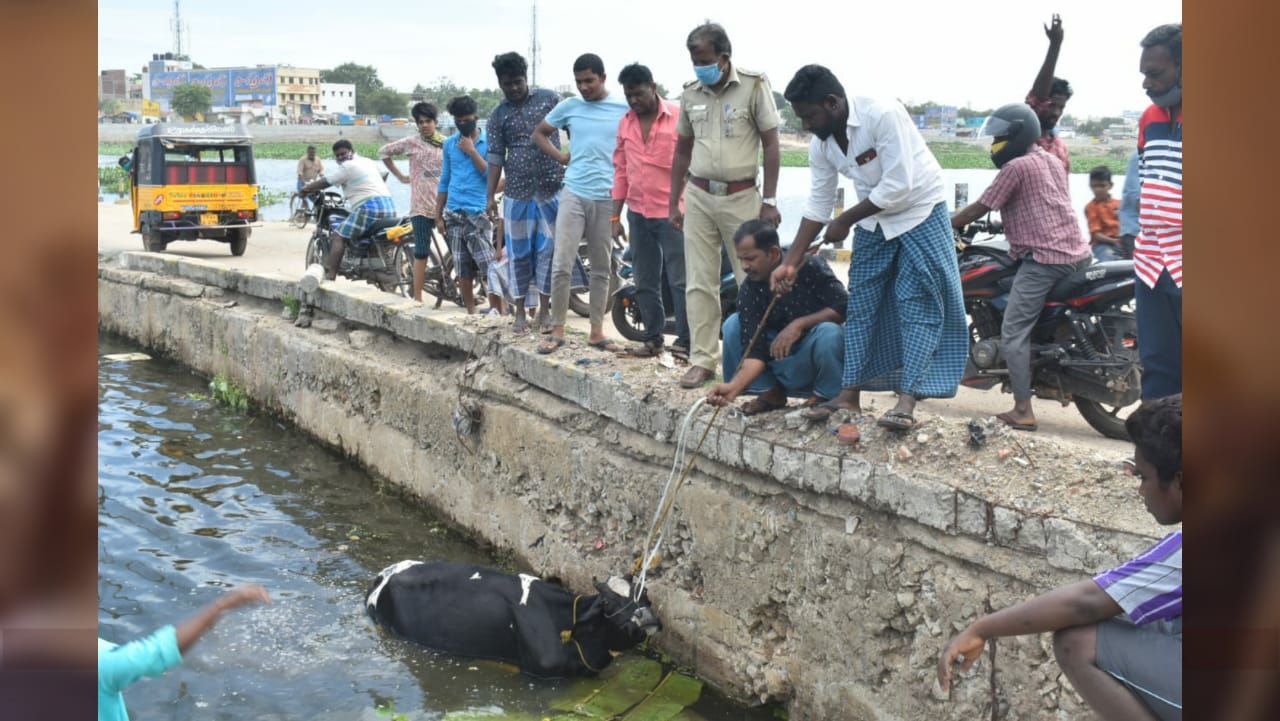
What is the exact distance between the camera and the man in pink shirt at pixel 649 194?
6867 millimetres

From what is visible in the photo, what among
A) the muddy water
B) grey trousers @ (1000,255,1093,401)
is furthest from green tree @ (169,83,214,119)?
grey trousers @ (1000,255,1093,401)

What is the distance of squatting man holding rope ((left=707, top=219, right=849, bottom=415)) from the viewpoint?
17.7 ft

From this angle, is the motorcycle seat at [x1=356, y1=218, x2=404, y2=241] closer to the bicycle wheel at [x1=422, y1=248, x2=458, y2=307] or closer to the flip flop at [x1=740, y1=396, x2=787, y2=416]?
the bicycle wheel at [x1=422, y1=248, x2=458, y2=307]

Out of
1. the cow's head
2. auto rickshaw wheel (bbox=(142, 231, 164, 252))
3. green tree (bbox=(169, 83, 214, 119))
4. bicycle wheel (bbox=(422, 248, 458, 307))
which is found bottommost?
the cow's head

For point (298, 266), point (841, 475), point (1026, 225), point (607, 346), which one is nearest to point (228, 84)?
point (298, 266)

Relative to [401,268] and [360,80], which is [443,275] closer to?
[401,268]

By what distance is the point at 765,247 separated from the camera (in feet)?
17.7

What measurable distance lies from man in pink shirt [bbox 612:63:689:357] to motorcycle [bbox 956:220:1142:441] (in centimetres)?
171

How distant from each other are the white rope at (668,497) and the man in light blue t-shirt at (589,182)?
1.43 m

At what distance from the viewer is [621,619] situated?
5.69 metres

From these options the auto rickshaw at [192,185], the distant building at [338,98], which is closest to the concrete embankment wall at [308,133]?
the distant building at [338,98]

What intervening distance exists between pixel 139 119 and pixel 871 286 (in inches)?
3363

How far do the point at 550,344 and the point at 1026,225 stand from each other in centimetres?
295
